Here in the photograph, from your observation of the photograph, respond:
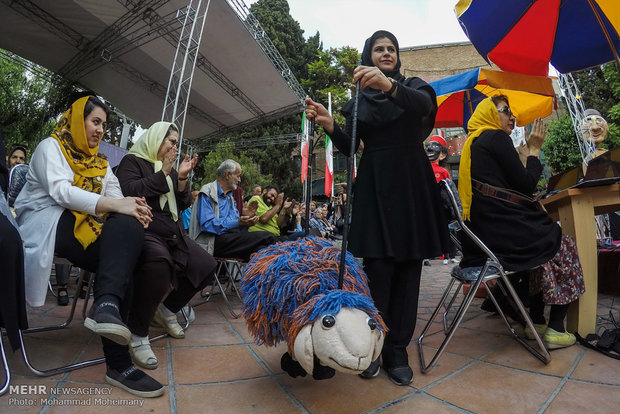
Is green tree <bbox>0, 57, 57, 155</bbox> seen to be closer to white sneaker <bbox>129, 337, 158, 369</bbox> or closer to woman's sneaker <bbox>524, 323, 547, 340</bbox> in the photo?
white sneaker <bbox>129, 337, 158, 369</bbox>

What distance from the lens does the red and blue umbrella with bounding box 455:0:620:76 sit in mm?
2750

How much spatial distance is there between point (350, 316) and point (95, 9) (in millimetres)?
8358

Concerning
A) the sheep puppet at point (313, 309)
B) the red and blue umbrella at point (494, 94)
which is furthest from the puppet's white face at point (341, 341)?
the red and blue umbrella at point (494, 94)

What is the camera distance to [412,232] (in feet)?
5.69

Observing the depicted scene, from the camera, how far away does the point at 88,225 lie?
177 cm

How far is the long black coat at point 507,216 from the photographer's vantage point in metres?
1.92

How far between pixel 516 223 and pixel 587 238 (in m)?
0.57

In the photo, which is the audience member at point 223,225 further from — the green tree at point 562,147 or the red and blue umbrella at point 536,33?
the green tree at point 562,147

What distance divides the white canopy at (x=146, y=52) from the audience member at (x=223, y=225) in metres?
4.86

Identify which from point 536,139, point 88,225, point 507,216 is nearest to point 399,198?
point 507,216

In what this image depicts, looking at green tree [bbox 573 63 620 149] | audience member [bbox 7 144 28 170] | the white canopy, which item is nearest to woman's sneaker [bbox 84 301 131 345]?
audience member [bbox 7 144 28 170]

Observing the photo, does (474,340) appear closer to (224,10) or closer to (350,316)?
(350,316)

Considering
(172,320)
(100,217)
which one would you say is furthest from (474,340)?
(100,217)

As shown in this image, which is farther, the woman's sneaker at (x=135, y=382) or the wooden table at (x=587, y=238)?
the wooden table at (x=587, y=238)
